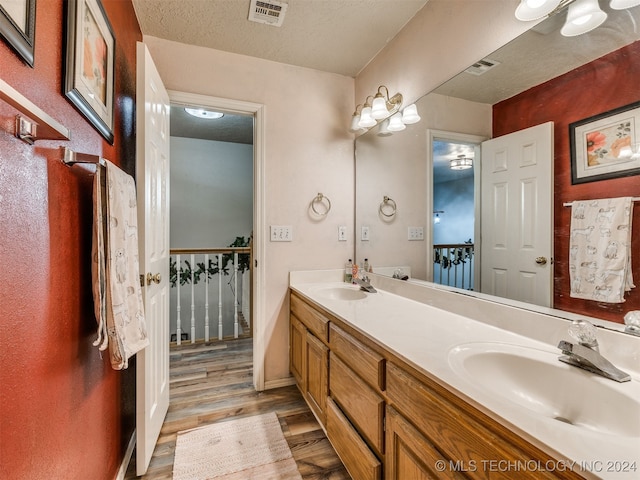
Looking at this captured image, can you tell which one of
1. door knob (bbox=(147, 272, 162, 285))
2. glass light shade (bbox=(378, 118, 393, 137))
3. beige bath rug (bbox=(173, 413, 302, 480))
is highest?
glass light shade (bbox=(378, 118, 393, 137))

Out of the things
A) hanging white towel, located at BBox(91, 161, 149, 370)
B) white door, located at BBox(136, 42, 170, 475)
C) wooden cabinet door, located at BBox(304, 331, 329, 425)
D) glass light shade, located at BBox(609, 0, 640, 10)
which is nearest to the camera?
glass light shade, located at BBox(609, 0, 640, 10)

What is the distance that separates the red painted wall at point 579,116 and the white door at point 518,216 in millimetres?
31

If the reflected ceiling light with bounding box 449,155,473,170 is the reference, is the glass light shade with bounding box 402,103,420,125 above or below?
above

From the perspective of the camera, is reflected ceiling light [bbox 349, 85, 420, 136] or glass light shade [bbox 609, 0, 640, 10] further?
reflected ceiling light [bbox 349, 85, 420, 136]

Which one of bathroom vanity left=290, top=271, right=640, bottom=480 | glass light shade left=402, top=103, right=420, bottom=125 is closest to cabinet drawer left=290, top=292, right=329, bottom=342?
bathroom vanity left=290, top=271, right=640, bottom=480

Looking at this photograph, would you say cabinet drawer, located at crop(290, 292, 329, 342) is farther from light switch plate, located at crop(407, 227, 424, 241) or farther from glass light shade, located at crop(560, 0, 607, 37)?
glass light shade, located at crop(560, 0, 607, 37)

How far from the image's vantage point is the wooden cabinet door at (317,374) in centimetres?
156

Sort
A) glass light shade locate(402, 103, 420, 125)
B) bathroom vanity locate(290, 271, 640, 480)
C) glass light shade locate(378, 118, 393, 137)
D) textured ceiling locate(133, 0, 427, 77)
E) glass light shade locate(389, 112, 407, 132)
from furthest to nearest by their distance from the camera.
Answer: glass light shade locate(378, 118, 393, 137) < glass light shade locate(389, 112, 407, 132) < glass light shade locate(402, 103, 420, 125) < textured ceiling locate(133, 0, 427, 77) < bathroom vanity locate(290, 271, 640, 480)

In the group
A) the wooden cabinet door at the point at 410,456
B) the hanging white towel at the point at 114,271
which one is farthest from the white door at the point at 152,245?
the wooden cabinet door at the point at 410,456

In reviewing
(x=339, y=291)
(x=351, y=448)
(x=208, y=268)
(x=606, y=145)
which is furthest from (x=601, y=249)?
(x=208, y=268)

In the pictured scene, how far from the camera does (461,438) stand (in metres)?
0.71

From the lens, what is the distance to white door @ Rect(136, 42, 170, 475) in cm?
141

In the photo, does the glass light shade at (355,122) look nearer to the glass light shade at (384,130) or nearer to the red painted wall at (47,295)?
the glass light shade at (384,130)

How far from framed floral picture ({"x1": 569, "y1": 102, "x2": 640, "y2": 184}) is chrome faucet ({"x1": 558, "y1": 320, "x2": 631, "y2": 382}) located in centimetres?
47
